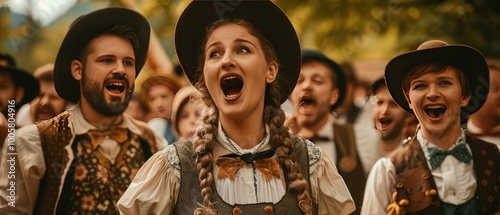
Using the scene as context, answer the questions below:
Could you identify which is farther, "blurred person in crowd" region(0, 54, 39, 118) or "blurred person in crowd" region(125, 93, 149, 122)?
"blurred person in crowd" region(125, 93, 149, 122)

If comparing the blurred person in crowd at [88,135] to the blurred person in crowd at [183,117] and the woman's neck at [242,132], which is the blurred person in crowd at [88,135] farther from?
the blurred person in crowd at [183,117]

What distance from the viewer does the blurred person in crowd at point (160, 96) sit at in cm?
966

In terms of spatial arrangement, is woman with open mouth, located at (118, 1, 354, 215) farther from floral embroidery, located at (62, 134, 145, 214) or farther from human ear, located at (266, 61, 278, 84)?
floral embroidery, located at (62, 134, 145, 214)

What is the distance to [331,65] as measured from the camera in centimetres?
778

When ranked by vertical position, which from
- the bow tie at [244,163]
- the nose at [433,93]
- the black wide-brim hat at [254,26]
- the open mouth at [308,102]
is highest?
the black wide-brim hat at [254,26]

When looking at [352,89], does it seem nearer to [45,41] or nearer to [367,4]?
[367,4]

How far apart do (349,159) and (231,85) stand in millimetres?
3260

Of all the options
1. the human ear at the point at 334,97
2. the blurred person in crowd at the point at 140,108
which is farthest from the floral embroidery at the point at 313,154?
the blurred person in crowd at the point at 140,108

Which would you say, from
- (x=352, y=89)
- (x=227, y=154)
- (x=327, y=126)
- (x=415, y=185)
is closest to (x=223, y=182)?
(x=227, y=154)

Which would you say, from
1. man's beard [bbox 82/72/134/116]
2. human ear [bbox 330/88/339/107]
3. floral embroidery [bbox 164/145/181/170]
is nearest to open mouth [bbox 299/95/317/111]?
human ear [bbox 330/88/339/107]

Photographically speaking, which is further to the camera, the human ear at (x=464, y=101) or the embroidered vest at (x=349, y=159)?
the embroidered vest at (x=349, y=159)

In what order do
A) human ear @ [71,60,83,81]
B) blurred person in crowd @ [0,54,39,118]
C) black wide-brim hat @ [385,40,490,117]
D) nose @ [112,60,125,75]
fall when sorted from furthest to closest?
blurred person in crowd @ [0,54,39,118]
human ear @ [71,60,83,81]
nose @ [112,60,125,75]
black wide-brim hat @ [385,40,490,117]

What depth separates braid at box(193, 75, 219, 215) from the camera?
4.53m

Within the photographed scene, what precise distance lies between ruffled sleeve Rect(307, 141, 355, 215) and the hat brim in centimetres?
318
